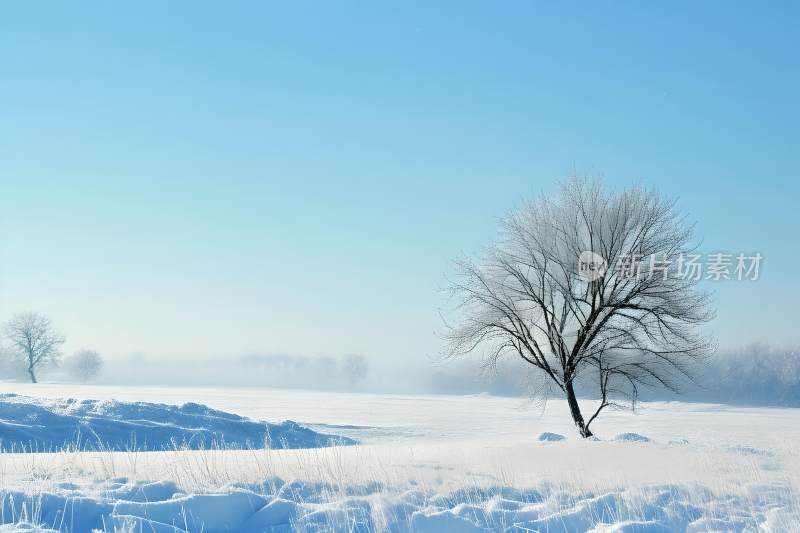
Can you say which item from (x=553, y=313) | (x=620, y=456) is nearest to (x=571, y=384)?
(x=553, y=313)

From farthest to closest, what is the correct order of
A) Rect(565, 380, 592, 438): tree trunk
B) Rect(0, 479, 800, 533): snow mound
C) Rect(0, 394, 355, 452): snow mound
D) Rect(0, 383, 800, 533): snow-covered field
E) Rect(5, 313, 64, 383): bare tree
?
Rect(5, 313, 64, 383): bare tree → Rect(565, 380, 592, 438): tree trunk → Rect(0, 394, 355, 452): snow mound → Rect(0, 383, 800, 533): snow-covered field → Rect(0, 479, 800, 533): snow mound

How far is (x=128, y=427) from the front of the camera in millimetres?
21188

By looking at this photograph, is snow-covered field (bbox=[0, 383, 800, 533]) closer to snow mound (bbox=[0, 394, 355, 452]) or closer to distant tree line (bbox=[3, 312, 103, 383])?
snow mound (bbox=[0, 394, 355, 452])

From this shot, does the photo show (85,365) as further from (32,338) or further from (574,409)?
(574,409)

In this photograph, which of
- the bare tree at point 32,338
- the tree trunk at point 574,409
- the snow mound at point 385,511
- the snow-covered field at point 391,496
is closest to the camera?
the snow mound at point 385,511

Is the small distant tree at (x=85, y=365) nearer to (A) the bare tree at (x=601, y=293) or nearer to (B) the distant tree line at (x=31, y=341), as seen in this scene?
(B) the distant tree line at (x=31, y=341)

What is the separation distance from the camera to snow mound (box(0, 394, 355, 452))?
1914cm

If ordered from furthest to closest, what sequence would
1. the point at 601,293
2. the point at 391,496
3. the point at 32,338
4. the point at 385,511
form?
the point at 32,338 < the point at 601,293 < the point at 391,496 < the point at 385,511

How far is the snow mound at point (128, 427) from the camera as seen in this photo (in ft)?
62.8

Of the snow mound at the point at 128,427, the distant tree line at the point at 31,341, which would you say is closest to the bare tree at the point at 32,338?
the distant tree line at the point at 31,341

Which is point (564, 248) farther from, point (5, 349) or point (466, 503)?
point (5, 349)

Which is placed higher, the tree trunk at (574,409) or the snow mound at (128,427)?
the tree trunk at (574,409)

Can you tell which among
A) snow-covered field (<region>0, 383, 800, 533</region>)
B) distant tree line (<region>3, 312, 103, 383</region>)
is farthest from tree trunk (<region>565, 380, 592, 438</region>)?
distant tree line (<region>3, 312, 103, 383</region>)

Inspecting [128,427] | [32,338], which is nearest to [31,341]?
[32,338]
